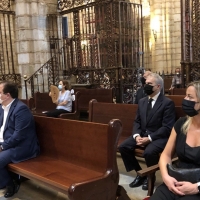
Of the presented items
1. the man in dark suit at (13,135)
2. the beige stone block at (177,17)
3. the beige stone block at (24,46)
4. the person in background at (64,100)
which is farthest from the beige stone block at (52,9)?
the man in dark suit at (13,135)

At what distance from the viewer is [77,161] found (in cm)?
300

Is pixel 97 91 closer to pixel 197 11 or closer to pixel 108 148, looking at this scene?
pixel 197 11

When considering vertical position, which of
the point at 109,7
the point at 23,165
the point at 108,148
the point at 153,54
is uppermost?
the point at 109,7

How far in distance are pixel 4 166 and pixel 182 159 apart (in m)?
2.03

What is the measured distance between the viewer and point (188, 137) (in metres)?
2.34

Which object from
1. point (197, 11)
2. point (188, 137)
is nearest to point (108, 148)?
point (188, 137)

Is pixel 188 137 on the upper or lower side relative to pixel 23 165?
upper

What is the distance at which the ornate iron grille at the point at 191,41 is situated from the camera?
6.40 m

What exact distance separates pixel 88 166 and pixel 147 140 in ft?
2.76

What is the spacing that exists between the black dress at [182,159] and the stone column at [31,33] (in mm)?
7491

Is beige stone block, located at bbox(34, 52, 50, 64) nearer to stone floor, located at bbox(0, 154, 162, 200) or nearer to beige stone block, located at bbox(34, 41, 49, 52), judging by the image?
beige stone block, located at bbox(34, 41, 49, 52)

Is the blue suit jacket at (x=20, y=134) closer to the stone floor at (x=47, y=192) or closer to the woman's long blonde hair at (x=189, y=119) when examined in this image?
the stone floor at (x=47, y=192)

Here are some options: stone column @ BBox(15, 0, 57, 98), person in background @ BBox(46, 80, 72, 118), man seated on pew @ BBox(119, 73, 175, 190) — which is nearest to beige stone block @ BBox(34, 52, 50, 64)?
stone column @ BBox(15, 0, 57, 98)

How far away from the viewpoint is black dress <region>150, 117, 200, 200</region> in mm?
2172
